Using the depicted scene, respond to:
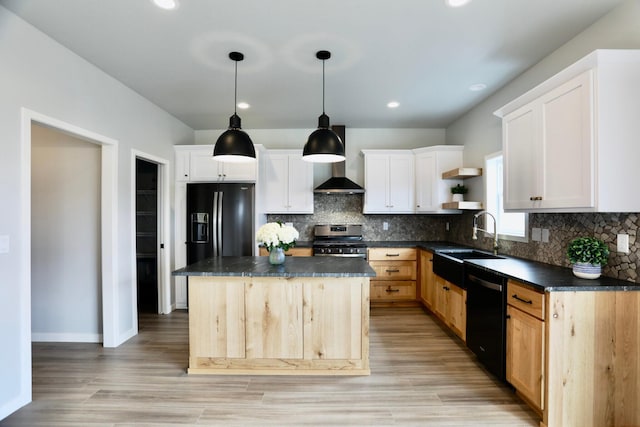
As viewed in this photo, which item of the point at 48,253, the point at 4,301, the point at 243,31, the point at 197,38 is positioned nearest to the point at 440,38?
the point at 243,31

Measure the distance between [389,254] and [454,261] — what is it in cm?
125

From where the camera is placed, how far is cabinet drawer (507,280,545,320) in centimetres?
190

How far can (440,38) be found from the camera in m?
2.41

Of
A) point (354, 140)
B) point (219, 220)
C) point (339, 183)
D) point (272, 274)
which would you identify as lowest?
point (272, 274)

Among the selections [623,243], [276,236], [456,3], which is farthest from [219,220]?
[623,243]

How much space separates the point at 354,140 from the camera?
5.00 metres

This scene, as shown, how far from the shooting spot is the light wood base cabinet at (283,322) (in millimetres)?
2541

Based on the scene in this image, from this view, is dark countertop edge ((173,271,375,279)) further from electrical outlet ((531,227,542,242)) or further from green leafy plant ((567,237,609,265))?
electrical outlet ((531,227,542,242))

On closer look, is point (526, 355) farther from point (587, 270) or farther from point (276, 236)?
point (276, 236)

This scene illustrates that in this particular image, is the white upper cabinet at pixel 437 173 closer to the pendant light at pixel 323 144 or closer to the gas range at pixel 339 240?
the gas range at pixel 339 240

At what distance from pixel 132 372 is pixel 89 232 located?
151 centimetres

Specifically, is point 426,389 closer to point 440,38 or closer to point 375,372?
point 375,372

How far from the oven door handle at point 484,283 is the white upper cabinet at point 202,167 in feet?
9.68

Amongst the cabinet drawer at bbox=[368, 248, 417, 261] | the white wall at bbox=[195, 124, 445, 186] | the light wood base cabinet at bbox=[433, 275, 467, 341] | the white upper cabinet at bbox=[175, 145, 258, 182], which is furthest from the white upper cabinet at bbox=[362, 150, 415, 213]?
the white upper cabinet at bbox=[175, 145, 258, 182]
